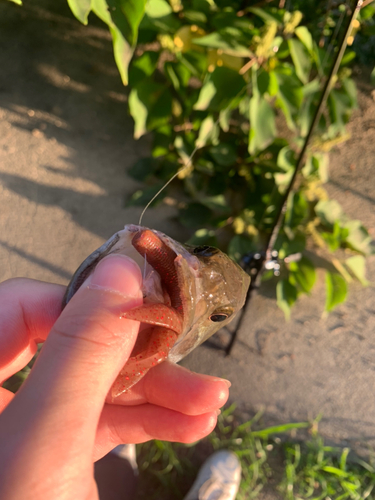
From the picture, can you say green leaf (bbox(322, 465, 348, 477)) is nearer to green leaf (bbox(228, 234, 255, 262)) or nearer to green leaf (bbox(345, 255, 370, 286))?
green leaf (bbox(345, 255, 370, 286))

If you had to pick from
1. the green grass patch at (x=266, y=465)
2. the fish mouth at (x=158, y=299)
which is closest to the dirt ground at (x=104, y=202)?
the green grass patch at (x=266, y=465)

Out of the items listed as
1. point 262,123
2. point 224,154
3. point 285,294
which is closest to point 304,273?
point 285,294

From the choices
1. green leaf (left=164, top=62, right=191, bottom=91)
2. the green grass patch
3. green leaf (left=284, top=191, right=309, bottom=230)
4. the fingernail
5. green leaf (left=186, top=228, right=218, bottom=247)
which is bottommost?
the green grass patch

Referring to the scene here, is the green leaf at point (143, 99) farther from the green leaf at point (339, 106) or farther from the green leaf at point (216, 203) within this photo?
the green leaf at point (339, 106)

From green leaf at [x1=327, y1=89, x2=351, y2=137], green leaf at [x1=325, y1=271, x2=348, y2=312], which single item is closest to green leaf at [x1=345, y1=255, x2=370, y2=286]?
green leaf at [x1=325, y1=271, x2=348, y2=312]

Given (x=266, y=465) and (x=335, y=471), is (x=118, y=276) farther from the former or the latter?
(x=335, y=471)
